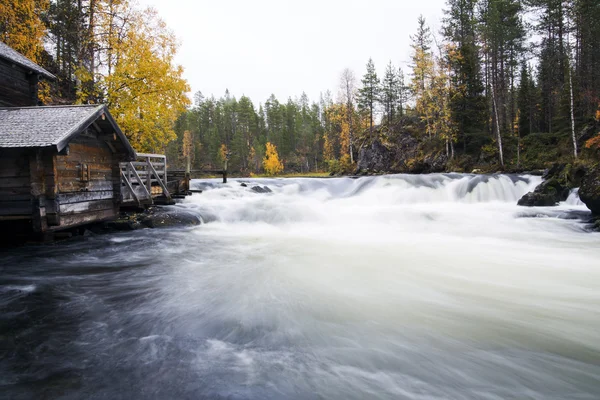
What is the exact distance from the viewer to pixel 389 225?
1323 cm

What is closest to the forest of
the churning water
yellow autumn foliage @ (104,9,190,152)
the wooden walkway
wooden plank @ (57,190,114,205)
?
yellow autumn foliage @ (104,9,190,152)

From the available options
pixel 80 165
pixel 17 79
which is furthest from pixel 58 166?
pixel 17 79

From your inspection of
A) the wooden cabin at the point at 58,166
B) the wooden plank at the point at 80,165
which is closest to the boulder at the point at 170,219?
the wooden cabin at the point at 58,166

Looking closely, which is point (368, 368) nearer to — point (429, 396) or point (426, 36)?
point (429, 396)

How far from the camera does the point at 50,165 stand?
8.30 meters

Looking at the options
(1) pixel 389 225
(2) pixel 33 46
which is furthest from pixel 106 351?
(2) pixel 33 46

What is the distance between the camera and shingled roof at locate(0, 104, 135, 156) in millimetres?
7613

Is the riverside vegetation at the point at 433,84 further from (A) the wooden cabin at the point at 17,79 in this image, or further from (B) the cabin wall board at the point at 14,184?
(B) the cabin wall board at the point at 14,184

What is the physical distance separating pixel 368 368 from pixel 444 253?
6.09 meters

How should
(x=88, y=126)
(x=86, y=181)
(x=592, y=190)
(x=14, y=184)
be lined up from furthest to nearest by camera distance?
1. (x=592, y=190)
2. (x=86, y=181)
3. (x=88, y=126)
4. (x=14, y=184)

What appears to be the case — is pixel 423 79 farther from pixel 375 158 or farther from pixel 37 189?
pixel 37 189

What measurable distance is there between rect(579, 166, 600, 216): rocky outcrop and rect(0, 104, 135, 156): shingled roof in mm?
15528

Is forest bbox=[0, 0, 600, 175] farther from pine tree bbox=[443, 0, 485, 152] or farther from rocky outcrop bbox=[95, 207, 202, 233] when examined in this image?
rocky outcrop bbox=[95, 207, 202, 233]

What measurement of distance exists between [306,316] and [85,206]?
814 cm
